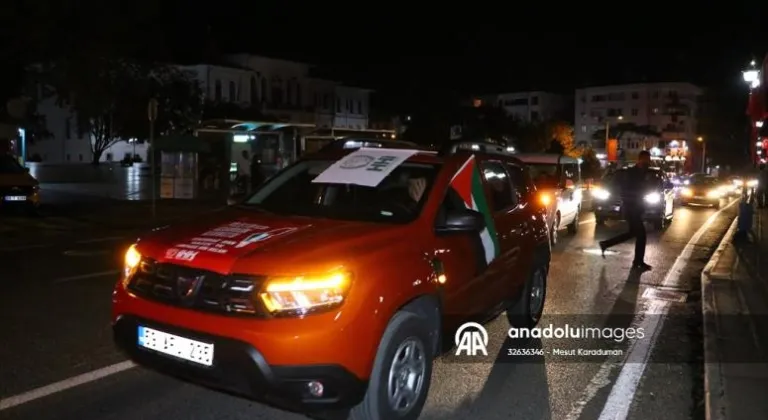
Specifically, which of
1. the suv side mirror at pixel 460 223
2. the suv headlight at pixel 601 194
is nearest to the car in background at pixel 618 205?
the suv headlight at pixel 601 194

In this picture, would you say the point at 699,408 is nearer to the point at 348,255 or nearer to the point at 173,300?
the point at 348,255

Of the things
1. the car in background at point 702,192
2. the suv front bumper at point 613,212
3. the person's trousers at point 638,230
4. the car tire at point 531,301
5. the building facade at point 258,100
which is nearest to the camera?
the car tire at point 531,301

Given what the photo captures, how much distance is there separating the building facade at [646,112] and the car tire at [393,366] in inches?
3729

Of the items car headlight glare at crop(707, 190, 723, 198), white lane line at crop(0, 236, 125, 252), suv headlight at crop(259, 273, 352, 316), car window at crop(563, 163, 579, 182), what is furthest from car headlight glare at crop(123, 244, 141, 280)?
car headlight glare at crop(707, 190, 723, 198)

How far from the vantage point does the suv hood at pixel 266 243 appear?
4.05 metres

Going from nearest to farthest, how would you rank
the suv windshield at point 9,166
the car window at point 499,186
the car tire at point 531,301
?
the car window at point 499,186 → the car tire at point 531,301 → the suv windshield at point 9,166

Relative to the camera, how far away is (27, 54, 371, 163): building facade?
181 feet

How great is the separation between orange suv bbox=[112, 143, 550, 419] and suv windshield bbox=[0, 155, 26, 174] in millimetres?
14227

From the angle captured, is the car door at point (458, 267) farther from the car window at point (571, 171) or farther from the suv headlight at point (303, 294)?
the car window at point (571, 171)

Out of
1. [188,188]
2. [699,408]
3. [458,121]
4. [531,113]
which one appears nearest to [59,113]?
[458,121]

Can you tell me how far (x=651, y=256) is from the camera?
1315 centimetres

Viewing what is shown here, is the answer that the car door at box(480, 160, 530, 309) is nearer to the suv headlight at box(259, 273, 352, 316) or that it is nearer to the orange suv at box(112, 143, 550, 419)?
the orange suv at box(112, 143, 550, 419)

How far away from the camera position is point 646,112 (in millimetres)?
100750

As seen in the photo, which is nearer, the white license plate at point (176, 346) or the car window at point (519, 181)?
the white license plate at point (176, 346)
